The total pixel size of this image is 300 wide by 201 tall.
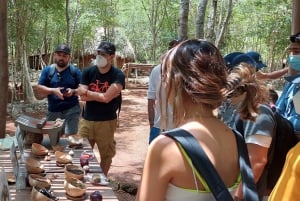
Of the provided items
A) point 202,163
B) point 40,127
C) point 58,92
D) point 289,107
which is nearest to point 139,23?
point 58,92

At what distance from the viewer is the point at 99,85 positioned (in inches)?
159

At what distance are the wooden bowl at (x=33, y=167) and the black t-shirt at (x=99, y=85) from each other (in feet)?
4.65

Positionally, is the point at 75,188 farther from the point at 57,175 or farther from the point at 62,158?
the point at 62,158

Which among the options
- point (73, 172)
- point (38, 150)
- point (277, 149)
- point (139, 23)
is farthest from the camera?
point (139, 23)

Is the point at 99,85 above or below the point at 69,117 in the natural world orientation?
above

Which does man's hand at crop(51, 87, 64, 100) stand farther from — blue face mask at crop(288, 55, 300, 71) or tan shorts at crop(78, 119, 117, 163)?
blue face mask at crop(288, 55, 300, 71)

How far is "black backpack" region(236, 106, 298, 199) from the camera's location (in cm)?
222

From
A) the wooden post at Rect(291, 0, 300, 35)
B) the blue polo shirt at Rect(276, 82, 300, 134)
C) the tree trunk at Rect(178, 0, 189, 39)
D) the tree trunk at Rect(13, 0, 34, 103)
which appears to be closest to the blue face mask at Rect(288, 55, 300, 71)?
the blue polo shirt at Rect(276, 82, 300, 134)

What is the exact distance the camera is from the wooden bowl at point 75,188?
227cm

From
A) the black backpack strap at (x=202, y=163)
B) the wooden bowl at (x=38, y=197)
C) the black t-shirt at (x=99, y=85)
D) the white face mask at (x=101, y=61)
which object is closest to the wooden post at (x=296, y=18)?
the black t-shirt at (x=99, y=85)

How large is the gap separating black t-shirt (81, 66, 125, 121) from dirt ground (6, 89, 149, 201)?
3.52 feet

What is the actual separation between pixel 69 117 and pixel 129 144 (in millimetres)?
3469

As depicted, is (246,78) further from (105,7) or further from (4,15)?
(105,7)

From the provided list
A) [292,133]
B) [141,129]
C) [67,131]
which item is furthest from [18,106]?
[292,133]
